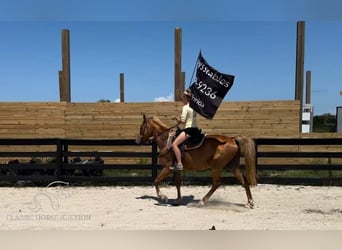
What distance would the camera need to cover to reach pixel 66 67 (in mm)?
13258

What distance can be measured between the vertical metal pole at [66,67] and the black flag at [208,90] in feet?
24.4

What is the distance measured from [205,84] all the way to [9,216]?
3879mm

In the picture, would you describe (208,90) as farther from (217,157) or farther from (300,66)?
(300,66)

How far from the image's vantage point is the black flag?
22.4 ft

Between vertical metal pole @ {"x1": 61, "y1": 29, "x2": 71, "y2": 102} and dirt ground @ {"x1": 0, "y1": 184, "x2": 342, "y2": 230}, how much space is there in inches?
196

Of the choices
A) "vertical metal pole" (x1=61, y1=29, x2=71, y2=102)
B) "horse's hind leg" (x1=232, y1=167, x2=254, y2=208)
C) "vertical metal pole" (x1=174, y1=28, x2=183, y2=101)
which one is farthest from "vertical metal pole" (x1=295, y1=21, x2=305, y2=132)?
"vertical metal pole" (x1=61, y1=29, x2=71, y2=102)

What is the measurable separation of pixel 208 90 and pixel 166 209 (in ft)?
7.24

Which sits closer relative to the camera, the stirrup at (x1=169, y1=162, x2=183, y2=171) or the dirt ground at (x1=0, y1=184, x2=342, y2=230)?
the dirt ground at (x1=0, y1=184, x2=342, y2=230)

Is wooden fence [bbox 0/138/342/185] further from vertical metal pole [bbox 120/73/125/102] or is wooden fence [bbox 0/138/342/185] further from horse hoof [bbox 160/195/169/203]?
vertical metal pole [bbox 120/73/125/102]

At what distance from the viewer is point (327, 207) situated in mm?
7117

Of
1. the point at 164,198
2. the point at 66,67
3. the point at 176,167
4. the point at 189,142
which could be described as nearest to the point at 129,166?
the point at 164,198

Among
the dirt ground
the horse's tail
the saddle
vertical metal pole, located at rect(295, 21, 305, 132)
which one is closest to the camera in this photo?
the dirt ground

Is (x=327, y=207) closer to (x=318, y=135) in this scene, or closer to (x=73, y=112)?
(x=318, y=135)

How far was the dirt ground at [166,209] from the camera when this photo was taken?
18.8 ft
